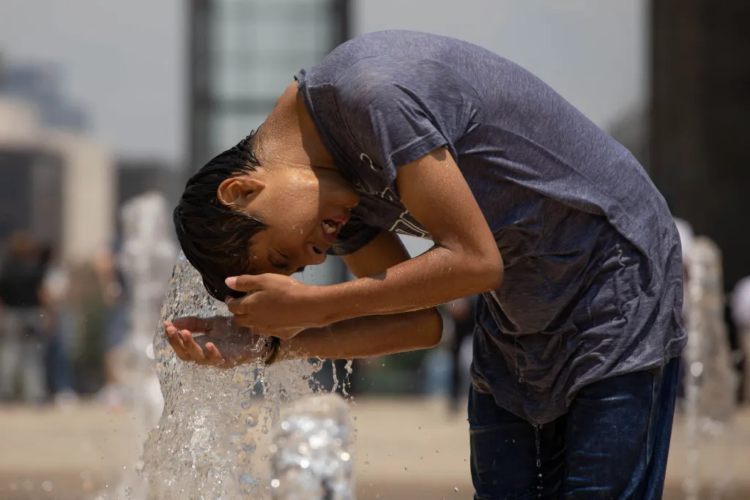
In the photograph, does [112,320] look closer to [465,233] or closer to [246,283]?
[246,283]

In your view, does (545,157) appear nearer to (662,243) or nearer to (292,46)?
(662,243)

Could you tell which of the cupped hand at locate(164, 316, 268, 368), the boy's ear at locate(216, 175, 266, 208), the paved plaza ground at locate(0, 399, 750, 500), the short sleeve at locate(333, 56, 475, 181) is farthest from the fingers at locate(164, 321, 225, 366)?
the paved plaza ground at locate(0, 399, 750, 500)

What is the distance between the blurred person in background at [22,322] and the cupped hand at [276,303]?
816 cm

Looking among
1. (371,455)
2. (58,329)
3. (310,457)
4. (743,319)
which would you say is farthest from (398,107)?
(58,329)

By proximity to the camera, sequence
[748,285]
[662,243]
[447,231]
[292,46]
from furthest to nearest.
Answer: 1. [292,46]
2. [748,285]
3. [662,243]
4. [447,231]

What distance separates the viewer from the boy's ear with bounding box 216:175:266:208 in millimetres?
1671

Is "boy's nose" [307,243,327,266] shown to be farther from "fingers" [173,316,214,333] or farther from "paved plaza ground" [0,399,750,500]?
"paved plaza ground" [0,399,750,500]

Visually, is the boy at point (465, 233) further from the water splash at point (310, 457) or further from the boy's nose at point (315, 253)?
the water splash at point (310, 457)

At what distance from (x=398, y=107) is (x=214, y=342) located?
568 mm

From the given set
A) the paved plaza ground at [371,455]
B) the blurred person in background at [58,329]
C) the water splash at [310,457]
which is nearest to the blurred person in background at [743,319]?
the paved plaza ground at [371,455]

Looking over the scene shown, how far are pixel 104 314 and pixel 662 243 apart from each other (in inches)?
348

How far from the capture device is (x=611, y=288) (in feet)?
5.79

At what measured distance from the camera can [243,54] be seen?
1145 centimetres

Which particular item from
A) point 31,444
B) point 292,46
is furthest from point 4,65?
point 31,444
